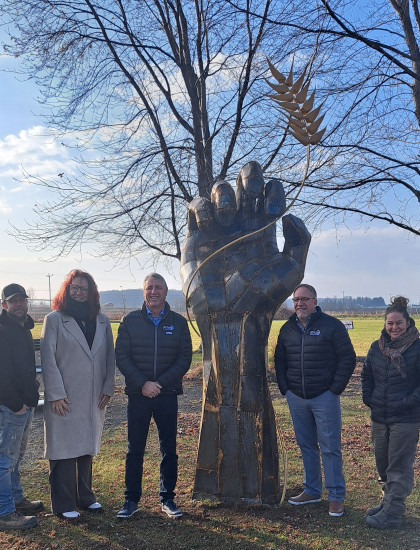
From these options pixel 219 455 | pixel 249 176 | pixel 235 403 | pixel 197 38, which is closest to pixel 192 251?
pixel 249 176

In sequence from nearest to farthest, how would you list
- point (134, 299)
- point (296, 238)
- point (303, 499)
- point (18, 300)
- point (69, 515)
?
point (69, 515) < point (18, 300) < point (303, 499) < point (296, 238) < point (134, 299)

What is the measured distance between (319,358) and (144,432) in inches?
61.9

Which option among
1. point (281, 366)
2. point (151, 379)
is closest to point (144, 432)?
point (151, 379)

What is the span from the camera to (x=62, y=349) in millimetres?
4148

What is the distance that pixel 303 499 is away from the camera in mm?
4457

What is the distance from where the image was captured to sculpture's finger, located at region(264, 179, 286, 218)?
4.68 meters

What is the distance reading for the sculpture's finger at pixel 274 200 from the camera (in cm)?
468

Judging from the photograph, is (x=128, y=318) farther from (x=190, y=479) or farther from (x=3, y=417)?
(x=190, y=479)

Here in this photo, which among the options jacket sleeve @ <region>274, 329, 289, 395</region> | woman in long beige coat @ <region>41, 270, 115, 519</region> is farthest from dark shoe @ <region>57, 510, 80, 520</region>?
jacket sleeve @ <region>274, 329, 289, 395</region>

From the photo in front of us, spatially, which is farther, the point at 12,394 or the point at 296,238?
the point at 296,238

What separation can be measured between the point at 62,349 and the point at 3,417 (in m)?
0.69

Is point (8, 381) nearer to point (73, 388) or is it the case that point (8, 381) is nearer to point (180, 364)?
point (73, 388)

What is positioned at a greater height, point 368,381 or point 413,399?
point 368,381

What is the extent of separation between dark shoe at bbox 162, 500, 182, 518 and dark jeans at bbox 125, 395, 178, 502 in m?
0.19
